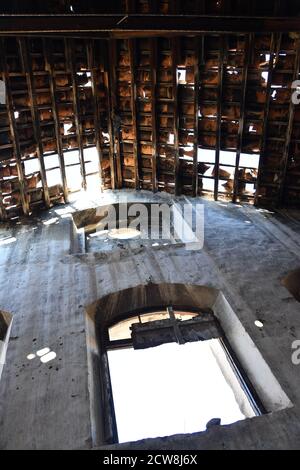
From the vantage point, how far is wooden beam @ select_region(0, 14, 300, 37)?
7852 millimetres

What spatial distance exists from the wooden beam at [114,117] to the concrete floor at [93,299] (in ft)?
3.99

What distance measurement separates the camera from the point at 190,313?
755 centimetres

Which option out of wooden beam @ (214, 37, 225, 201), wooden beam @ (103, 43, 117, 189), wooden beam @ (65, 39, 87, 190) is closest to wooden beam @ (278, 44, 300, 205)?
wooden beam @ (214, 37, 225, 201)

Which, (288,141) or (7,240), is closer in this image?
(7,240)

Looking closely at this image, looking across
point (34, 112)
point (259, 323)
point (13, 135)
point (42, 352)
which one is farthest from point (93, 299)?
point (34, 112)

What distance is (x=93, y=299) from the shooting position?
23.2 feet

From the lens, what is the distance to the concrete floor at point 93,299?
4777 mm

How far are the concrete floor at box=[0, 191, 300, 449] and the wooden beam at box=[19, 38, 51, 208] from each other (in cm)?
80

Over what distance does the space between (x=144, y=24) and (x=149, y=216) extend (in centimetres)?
522

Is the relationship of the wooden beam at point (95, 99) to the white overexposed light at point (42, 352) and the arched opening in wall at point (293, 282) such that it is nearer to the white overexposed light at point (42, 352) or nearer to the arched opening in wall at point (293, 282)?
the arched opening in wall at point (293, 282)

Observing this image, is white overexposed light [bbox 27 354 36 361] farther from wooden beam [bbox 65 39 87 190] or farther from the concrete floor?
wooden beam [bbox 65 39 87 190]

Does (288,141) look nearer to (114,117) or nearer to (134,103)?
(134,103)

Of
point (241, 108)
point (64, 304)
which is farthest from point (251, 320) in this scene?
point (241, 108)
